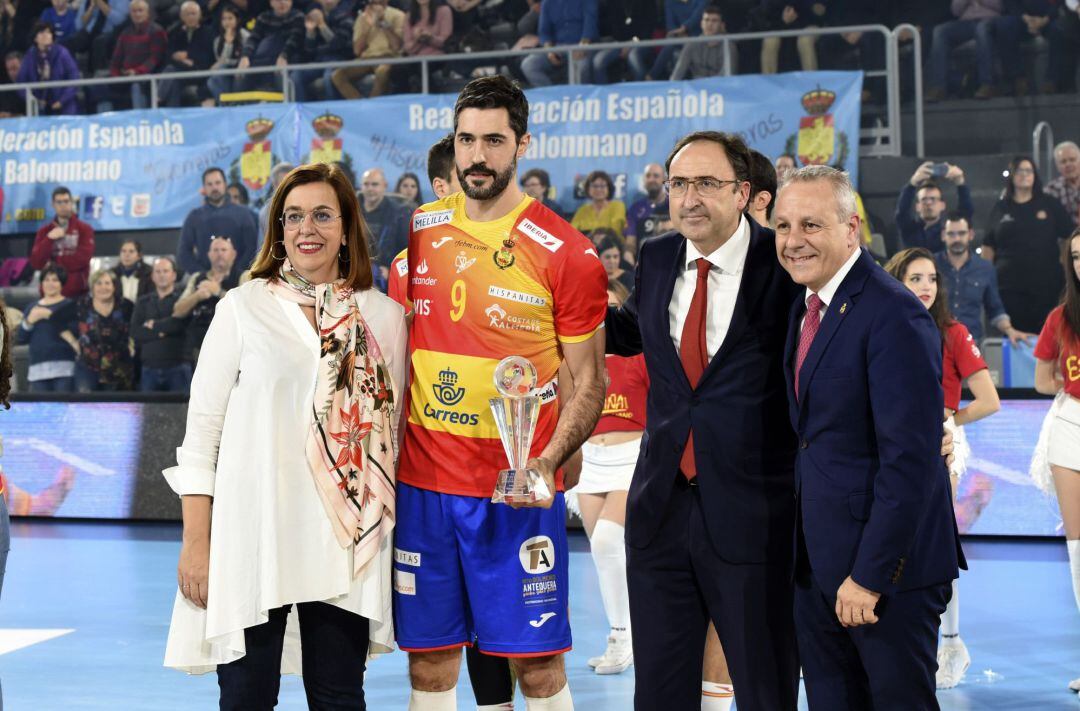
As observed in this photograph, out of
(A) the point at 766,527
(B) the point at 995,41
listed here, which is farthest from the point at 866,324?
(B) the point at 995,41

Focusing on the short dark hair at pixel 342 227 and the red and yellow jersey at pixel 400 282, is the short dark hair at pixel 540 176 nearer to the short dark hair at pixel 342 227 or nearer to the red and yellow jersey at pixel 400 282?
the red and yellow jersey at pixel 400 282

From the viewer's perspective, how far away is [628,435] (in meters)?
6.54

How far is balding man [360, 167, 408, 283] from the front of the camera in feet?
36.9

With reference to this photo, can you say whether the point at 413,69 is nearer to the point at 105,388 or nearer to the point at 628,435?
the point at 105,388

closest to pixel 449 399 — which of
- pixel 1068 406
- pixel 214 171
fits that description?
pixel 1068 406

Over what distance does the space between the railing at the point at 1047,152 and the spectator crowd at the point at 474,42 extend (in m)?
0.62

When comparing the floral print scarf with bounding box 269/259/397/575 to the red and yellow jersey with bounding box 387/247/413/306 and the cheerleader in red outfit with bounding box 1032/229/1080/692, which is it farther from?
the cheerleader in red outfit with bounding box 1032/229/1080/692

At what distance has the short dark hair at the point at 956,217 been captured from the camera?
10492 millimetres

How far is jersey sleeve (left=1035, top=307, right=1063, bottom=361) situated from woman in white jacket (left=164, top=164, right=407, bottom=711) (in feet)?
13.5

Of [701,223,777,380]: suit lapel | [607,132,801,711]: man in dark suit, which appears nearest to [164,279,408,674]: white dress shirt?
[607,132,801,711]: man in dark suit

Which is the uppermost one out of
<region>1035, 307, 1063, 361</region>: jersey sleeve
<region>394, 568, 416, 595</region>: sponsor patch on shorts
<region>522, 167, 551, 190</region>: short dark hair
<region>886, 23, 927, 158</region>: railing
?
<region>886, 23, 927, 158</region>: railing

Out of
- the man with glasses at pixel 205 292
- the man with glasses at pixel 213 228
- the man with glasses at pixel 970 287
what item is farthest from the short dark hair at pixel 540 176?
the man with glasses at pixel 970 287

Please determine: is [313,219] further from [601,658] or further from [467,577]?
[601,658]

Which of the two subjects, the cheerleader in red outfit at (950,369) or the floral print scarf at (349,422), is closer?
the floral print scarf at (349,422)
